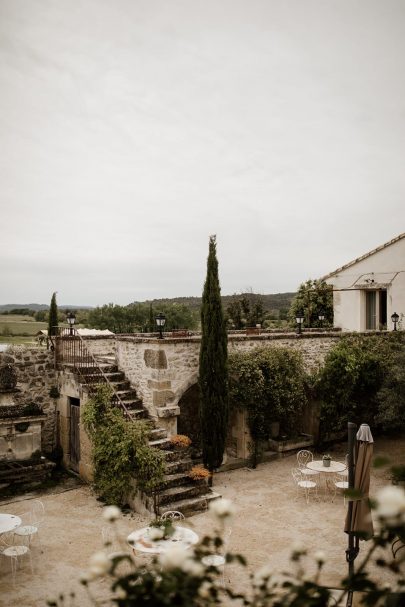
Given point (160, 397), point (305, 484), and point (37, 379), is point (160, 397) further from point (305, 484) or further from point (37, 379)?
point (37, 379)

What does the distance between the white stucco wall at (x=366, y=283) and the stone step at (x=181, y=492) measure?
1134 centimetres

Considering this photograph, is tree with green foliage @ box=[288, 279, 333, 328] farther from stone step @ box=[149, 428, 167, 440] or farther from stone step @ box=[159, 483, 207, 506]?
stone step @ box=[159, 483, 207, 506]

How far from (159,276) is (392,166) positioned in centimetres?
2065

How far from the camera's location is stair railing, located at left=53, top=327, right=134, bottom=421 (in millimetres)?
12378

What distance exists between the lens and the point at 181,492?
1026 cm

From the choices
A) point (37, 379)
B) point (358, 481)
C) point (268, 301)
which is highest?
point (268, 301)

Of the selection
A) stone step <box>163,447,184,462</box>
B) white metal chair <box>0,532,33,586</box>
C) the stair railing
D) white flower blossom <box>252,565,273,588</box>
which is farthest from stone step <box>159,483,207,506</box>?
white flower blossom <box>252,565,273,588</box>

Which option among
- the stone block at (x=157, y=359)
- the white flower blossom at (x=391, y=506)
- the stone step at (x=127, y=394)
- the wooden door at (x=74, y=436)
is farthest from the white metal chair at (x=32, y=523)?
the white flower blossom at (x=391, y=506)

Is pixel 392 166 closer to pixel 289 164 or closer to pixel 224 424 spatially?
pixel 289 164

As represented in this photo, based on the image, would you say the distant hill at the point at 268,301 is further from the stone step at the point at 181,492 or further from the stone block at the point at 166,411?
the stone step at the point at 181,492

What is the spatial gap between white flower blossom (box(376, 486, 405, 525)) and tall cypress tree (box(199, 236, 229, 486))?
10642mm

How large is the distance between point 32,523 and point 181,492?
325 centimetres

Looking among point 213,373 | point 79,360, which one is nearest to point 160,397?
Answer: point 213,373

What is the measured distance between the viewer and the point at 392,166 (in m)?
17.9
